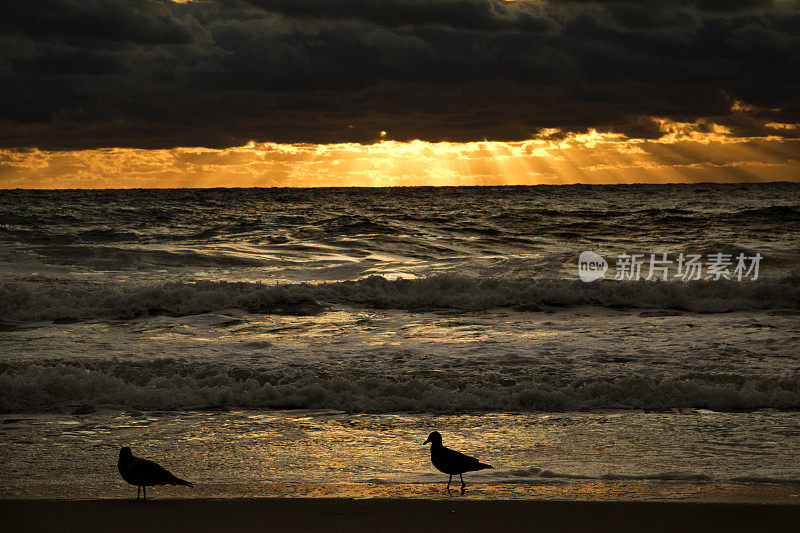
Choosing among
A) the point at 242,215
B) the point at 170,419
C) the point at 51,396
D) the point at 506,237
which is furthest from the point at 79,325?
the point at 242,215

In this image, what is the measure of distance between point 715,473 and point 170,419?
17.6 ft

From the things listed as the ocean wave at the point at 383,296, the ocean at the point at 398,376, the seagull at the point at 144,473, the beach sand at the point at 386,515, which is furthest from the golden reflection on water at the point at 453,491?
the ocean wave at the point at 383,296

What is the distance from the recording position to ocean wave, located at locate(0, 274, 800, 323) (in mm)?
14586

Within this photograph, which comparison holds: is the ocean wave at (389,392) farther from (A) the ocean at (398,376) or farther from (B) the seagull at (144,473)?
(B) the seagull at (144,473)

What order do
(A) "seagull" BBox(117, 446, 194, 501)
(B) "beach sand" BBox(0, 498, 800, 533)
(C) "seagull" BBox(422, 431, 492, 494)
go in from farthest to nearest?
(C) "seagull" BBox(422, 431, 492, 494) → (A) "seagull" BBox(117, 446, 194, 501) → (B) "beach sand" BBox(0, 498, 800, 533)

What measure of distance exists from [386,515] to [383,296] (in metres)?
11.5

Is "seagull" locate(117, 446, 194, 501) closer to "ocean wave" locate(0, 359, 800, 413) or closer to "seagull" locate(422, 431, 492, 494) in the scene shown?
"seagull" locate(422, 431, 492, 494)

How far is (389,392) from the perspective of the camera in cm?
838

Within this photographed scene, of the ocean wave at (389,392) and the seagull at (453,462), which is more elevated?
the seagull at (453,462)

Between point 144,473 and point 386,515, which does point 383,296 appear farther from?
point 386,515

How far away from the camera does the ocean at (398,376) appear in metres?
5.74

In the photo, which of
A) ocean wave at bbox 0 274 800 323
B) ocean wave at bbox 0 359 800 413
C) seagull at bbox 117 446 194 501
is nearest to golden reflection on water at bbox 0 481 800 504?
seagull at bbox 117 446 194 501

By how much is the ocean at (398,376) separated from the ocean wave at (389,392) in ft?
A: 0.09

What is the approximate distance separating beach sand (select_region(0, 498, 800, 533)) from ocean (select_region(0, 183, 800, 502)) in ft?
0.80
